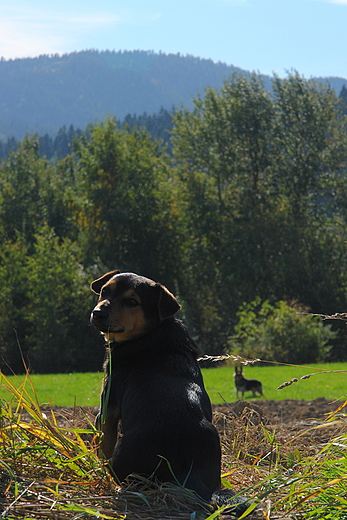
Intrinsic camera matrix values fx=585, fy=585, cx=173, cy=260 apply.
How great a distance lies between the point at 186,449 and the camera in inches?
115

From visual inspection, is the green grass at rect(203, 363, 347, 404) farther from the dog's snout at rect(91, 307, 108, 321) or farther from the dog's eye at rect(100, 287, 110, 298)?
the dog's snout at rect(91, 307, 108, 321)

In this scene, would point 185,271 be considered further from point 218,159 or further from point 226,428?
point 226,428

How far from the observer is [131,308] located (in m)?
3.51

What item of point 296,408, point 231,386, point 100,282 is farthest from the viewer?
point 231,386

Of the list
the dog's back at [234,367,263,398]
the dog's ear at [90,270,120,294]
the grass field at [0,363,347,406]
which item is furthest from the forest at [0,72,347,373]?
the dog's ear at [90,270,120,294]

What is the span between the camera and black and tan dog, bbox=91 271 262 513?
2904 mm

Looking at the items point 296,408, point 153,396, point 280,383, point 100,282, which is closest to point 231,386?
point 280,383

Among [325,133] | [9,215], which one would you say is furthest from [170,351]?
[9,215]

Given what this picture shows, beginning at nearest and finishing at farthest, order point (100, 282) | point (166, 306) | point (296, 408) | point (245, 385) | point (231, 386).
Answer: point (166, 306), point (100, 282), point (296, 408), point (245, 385), point (231, 386)

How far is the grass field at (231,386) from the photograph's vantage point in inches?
456

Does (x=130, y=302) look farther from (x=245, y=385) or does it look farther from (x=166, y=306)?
(x=245, y=385)

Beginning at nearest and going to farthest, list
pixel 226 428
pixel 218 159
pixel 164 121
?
pixel 226 428, pixel 218 159, pixel 164 121

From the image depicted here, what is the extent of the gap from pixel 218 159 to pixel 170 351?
3015 centimetres

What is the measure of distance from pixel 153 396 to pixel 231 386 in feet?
34.7
